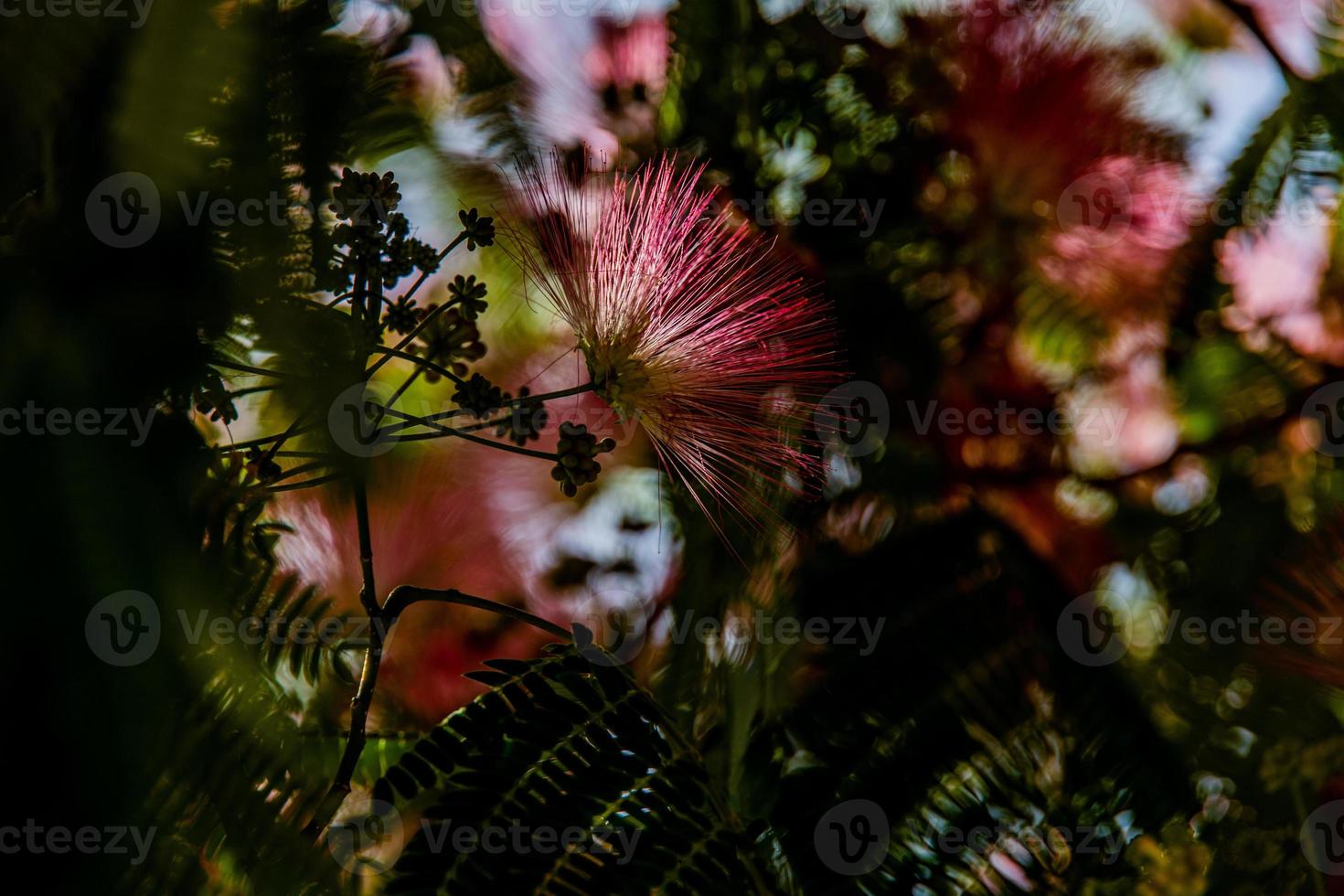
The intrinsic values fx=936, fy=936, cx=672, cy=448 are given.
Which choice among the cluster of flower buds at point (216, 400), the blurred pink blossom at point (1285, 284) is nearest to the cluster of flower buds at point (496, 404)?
the cluster of flower buds at point (216, 400)

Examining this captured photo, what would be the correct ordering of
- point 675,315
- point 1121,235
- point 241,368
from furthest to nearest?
point 1121,235, point 675,315, point 241,368

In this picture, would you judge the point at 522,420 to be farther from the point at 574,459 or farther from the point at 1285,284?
the point at 1285,284

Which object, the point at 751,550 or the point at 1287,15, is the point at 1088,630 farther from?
the point at 1287,15

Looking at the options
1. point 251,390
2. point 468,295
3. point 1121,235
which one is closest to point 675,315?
point 468,295

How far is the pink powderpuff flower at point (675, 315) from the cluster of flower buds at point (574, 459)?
58 mm

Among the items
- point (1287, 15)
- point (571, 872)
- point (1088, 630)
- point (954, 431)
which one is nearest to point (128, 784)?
point (571, 872)

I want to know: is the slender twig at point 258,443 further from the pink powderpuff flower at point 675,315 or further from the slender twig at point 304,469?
the pink powderpuff flower at point 675,315

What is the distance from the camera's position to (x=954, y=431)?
94 cm

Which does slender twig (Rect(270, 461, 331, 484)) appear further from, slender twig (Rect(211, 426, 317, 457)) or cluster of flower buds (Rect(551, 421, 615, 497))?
cluster of flower buds (Rect(551, 421, 615, 497))

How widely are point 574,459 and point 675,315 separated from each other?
13cm

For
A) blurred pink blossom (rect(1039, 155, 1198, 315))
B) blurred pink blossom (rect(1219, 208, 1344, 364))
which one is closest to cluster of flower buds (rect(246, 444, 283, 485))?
blurred pink blossom (rect(1039, 155, 1198, 315))

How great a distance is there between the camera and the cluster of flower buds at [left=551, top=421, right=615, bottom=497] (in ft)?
1.42

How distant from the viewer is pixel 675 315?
52 cm

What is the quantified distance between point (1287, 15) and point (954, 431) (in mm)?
574
